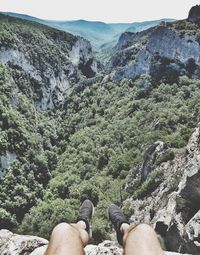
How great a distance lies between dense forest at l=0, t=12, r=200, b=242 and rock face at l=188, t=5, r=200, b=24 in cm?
425

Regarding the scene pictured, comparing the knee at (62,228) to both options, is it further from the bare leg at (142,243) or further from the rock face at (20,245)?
the rock face at (20,245)

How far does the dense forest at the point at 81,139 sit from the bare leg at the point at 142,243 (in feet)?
121

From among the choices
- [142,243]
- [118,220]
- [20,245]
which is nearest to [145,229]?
[142,243]

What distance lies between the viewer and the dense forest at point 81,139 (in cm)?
7481

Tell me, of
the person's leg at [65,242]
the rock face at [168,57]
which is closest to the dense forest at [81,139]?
the rock face at [168,57]

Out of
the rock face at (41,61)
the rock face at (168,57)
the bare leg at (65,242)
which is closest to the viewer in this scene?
the bare leg at (65,242)

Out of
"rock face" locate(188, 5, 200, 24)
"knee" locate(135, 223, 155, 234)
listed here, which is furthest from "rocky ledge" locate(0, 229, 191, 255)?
"rock face" locate(188, 5, 200, 24)

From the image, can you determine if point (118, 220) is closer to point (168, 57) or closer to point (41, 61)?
point (168, 57)

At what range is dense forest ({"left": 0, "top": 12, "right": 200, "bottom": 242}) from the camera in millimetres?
74812

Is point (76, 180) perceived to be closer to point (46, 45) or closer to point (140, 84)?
point (140, 84)

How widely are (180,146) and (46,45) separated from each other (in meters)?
119

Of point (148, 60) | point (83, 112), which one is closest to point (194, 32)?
point (148, 60)

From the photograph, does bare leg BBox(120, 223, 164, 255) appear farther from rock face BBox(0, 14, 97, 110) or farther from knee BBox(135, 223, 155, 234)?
rock face BBox(0, 14, 97, 110)

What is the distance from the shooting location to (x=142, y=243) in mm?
8844
